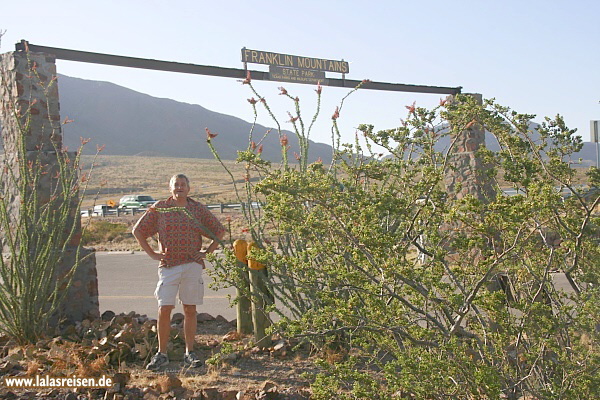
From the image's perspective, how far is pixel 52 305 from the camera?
5773 mm

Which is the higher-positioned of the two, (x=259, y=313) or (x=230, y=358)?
(x=259, y=313)

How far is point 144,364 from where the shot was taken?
517 centimetres

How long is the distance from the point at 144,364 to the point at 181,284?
0.65 metres

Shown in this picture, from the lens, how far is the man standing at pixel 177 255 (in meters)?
5.20

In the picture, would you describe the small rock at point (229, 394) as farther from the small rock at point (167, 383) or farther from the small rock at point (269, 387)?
the small rock at point (167, 383)

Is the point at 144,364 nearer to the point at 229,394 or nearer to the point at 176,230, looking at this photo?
the point at 176,230

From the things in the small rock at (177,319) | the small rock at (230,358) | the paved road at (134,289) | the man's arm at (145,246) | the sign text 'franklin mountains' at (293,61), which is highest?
the sign text 'franklin mountains' at (293,61)

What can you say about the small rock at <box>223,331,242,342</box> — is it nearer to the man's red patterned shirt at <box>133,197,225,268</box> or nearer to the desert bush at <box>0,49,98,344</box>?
the man's red patterned shirt at <box>133,197,225,268</box>

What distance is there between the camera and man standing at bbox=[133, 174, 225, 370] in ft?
17.0

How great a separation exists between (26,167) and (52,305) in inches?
49.0

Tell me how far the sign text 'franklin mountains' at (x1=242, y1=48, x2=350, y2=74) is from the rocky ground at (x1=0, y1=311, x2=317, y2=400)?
392 centimetres

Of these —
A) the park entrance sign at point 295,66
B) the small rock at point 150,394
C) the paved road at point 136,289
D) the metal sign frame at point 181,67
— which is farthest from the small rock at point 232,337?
the park entrance sign at point 295,66

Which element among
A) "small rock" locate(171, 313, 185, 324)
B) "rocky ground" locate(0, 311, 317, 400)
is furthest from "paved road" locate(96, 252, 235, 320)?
"rocky ground" locate(0, 311, 317, 400)

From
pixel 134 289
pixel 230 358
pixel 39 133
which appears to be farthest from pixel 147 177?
pixel 230 358
